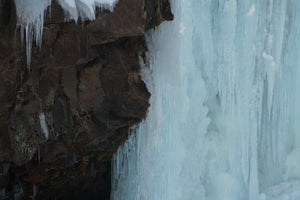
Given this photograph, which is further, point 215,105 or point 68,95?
point 215,105

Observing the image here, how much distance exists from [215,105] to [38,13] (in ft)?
9.60

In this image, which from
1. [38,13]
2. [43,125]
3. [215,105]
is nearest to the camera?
[38,13]

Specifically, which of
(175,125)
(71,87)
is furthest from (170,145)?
(71,87)

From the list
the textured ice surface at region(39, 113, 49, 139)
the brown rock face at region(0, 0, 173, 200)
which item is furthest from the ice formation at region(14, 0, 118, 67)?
the textured ice surface at region(39, 113, 49, 139)

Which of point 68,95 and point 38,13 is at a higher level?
point 38,13

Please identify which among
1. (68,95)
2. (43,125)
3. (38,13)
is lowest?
(43,125)

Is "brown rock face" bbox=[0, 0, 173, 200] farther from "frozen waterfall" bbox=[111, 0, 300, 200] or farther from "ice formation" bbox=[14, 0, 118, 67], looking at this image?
"frozen waterfall" bbox=[111, 0, 300, 200]

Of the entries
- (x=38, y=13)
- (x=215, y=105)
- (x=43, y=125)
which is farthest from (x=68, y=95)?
(x=215, y=105)

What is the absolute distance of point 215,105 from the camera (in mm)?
5230

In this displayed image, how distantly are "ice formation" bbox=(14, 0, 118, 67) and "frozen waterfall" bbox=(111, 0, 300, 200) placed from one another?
101 centimetres

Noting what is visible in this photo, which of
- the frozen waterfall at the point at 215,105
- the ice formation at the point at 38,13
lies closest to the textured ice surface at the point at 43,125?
the ice formation at the point at 38,13

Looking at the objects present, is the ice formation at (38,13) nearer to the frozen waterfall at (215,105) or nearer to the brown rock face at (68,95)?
the brown rock face at (68,95)

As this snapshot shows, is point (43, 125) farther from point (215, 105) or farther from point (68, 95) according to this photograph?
point (215, 105)

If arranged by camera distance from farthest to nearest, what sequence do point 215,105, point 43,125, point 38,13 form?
point 215,105 < point 43,125 < point 38,13
